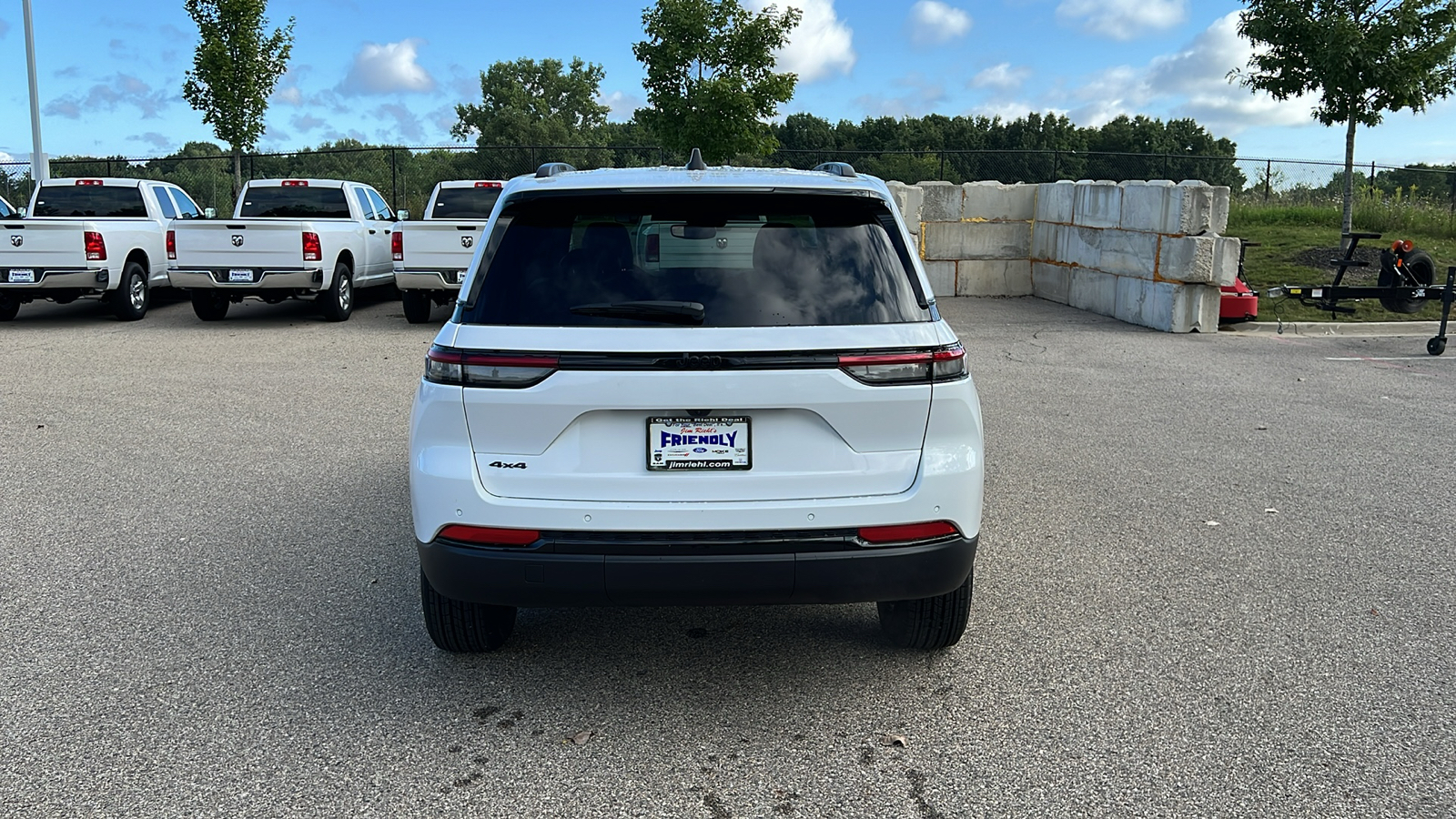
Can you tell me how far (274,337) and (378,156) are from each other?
18183 millimetres

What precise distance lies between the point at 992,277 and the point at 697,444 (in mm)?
17034

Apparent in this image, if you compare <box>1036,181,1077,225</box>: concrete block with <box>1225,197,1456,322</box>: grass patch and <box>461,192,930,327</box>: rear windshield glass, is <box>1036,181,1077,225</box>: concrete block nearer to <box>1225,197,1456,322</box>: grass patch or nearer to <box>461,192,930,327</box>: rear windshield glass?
<box>1225,197,1456,322</box>: grass patch

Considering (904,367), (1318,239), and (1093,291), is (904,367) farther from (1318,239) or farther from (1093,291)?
(1318,239)

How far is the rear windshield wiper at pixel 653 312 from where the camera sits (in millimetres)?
3535

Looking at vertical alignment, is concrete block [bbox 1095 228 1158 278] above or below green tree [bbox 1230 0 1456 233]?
below

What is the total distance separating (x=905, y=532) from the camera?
362cm

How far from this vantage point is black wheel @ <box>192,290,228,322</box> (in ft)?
52.1

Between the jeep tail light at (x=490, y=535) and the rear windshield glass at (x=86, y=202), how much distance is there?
1605 centimetres

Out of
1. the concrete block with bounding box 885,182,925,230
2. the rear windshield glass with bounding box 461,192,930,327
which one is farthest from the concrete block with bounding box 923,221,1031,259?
the rear windshield glass with bounding box 461,192,930,327

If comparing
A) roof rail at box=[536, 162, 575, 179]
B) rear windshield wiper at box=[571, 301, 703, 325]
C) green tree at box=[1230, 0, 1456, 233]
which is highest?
green tree at box=[1230, 0, 1456, 233]

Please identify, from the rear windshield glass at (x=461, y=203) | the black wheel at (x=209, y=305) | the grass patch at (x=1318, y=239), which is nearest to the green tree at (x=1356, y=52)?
the grass patch at (x=1318, y=239)

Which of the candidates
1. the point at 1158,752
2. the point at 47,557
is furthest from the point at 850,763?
the point at 47,557

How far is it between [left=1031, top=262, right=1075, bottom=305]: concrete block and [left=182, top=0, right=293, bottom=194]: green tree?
17065 millimetres

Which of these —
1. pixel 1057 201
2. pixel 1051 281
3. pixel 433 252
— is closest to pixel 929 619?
pixel 433 252
